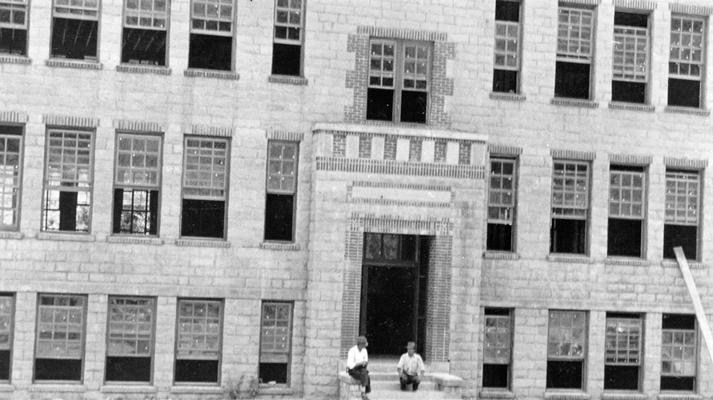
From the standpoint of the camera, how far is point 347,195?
2553cm

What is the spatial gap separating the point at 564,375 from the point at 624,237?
346cm

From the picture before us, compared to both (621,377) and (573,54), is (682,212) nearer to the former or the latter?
(621,377)

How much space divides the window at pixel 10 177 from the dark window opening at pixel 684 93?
48.0 ft

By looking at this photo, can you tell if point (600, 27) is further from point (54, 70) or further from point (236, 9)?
point (54, 70)

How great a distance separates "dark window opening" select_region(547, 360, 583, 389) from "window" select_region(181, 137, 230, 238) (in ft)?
26.3

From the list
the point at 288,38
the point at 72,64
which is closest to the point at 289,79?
the point at 288,38

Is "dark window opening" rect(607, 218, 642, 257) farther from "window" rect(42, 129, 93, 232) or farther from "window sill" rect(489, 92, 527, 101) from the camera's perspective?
"window" rect(42, 129, 93, 232)

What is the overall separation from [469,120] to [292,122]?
3971 millimetres

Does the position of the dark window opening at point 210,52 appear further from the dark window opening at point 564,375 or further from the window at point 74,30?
the dark window opening at point 564,375

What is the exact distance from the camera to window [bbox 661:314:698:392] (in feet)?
92.3

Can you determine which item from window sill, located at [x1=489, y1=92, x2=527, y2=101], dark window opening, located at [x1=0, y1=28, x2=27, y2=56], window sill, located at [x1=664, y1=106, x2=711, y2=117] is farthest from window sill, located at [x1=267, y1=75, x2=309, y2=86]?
window sill, located at [x1=664, y1=106, x2=711, y2=117]

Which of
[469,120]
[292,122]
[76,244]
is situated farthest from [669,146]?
[76,244]

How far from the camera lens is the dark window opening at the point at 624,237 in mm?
28000

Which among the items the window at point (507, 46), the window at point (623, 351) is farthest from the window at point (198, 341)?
the window at point (623, 351)
